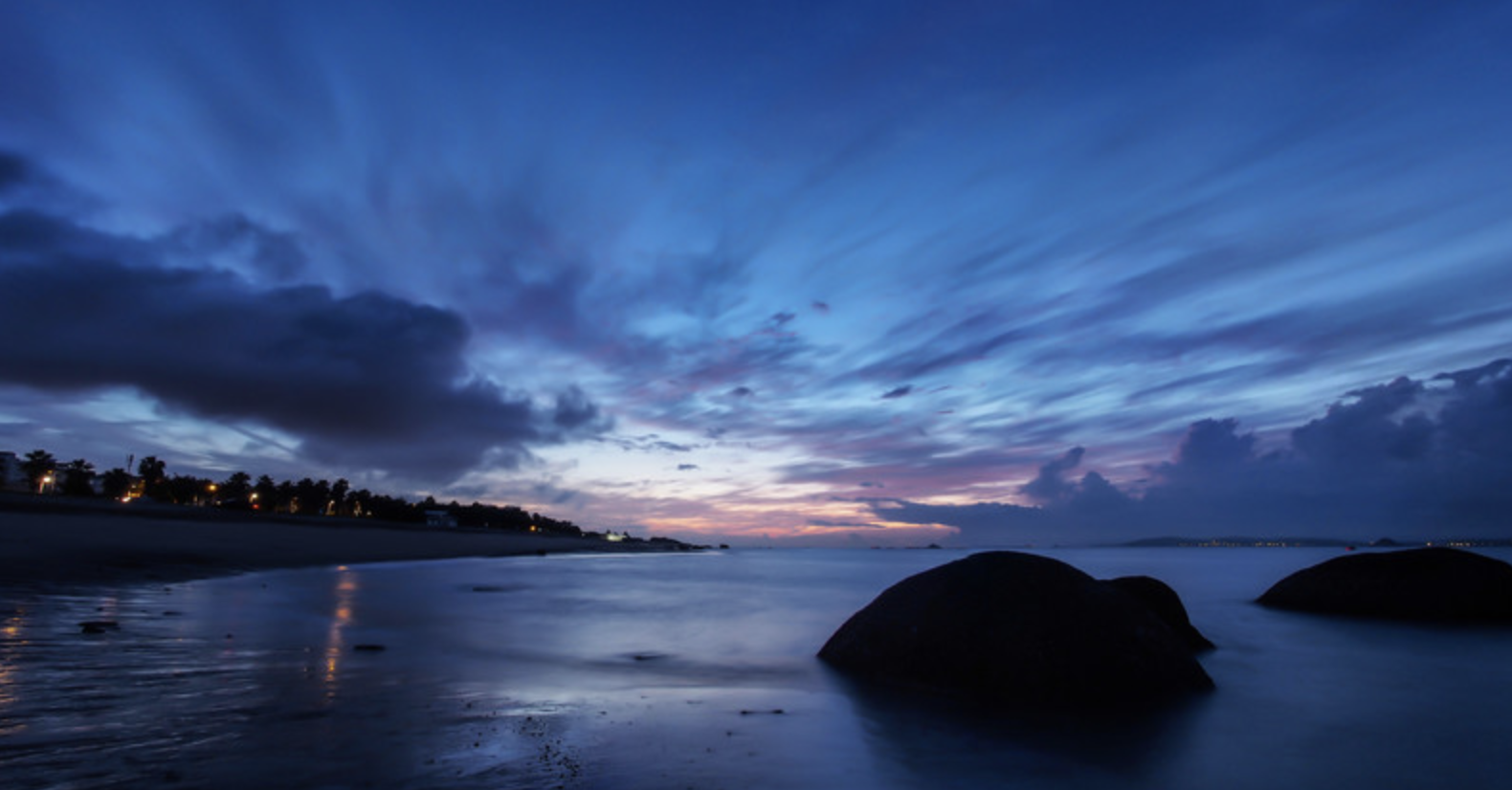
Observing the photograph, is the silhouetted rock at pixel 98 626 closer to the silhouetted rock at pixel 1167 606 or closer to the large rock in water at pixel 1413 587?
the silhouetted rock at pixel 1167 606

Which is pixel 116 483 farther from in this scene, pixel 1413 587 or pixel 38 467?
pixel 1413 587

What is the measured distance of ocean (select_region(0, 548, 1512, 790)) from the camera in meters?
4.88

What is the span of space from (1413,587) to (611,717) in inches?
842

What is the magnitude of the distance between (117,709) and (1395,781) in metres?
11.0

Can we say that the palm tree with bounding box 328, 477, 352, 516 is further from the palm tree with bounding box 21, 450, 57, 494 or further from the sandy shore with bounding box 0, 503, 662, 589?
the sandy shore with bounding box 0, 503, 662, 589

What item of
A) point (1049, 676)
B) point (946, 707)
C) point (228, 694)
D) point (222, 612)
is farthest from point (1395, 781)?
point (222, 612)

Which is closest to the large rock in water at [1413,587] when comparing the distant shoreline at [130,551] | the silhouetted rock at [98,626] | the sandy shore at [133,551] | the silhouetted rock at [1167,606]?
the silhouetted rock at [1167,606]

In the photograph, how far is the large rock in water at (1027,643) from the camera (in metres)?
7.84

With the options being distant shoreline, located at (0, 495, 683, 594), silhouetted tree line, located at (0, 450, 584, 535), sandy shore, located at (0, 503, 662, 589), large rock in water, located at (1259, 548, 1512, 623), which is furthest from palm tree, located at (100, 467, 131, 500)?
large rock in water, located at (1259, 548, 1512, 623)

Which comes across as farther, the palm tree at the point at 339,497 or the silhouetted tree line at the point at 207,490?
the palm tree at the point at 339,497

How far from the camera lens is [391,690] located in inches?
287

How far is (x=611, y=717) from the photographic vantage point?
656 centimetres

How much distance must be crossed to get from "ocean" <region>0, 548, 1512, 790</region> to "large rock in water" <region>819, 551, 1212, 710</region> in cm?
59

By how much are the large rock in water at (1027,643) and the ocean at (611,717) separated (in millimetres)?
591
